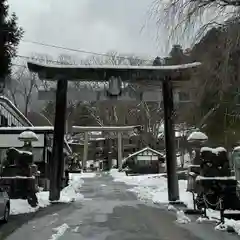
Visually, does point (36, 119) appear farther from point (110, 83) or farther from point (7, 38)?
point (7, 38)

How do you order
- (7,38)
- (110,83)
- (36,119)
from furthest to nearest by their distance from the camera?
(36,119)
(110,83)
(7,38)

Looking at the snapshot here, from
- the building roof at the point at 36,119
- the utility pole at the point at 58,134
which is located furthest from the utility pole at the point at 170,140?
the building roof at the point at 36,119

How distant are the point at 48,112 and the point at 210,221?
220ft

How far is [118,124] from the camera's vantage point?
7862 cm

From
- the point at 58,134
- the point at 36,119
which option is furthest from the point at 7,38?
the point at 36,119

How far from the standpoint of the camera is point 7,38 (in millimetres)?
13438

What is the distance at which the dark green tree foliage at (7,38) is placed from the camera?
13.1m

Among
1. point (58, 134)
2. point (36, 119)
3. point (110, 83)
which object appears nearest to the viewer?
point (58, 134)

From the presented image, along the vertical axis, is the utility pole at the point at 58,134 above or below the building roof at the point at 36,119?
below

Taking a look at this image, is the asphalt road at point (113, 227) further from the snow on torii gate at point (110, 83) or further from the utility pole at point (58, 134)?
the snow on torii gate at point (110, 83)

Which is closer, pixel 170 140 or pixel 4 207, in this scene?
pixel 4 207

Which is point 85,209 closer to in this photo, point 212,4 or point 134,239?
point 134,239

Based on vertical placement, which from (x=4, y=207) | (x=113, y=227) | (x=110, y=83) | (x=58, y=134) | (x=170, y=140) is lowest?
(x=113, y=227)

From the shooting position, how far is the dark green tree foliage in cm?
1307
